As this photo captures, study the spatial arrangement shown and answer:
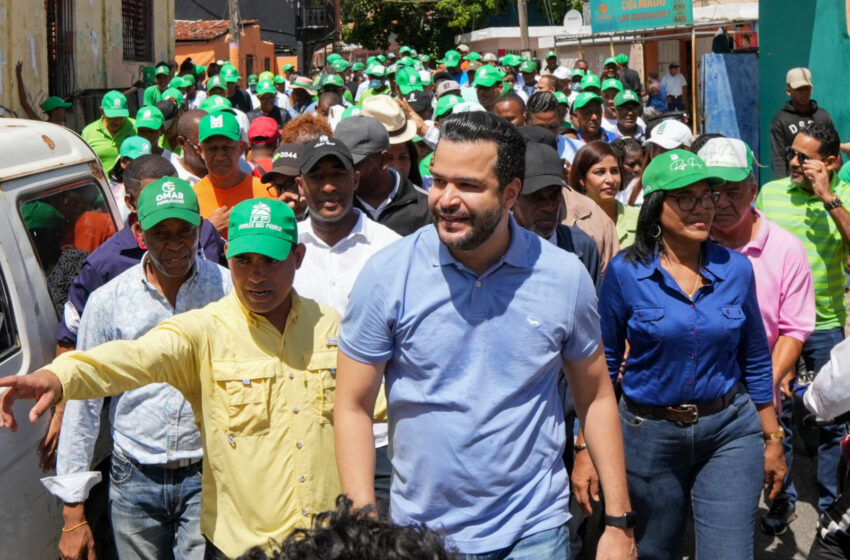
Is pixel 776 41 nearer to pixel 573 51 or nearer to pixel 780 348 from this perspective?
pixel 780 348

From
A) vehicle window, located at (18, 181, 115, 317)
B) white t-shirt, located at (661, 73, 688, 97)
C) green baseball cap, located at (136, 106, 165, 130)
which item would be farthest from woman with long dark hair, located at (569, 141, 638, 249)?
white t-shirt, located at (661, 73, 688, 97)

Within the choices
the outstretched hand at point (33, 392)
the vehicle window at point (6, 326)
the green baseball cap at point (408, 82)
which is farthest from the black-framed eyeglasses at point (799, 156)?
the green baseball cap at point (408, 82)

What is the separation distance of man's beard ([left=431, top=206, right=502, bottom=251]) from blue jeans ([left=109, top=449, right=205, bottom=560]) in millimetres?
1466

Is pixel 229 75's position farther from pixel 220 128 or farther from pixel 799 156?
pixel 799 156

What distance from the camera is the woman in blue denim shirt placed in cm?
401

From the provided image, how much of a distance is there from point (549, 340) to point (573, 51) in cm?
2681

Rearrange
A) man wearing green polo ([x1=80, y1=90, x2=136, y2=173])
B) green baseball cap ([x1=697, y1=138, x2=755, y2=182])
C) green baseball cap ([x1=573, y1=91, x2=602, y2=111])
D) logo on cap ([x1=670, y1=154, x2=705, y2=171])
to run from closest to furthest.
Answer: logo on cap ([x1=670, y1=154, x2=705, y2=171])
green baseball cap ([x1=697, y1=138, x2=755, y2=182])
green baseball cap ([x1=573, y1=91, x2=602, y2=111])
man wearing green polo ([x1=80, y1=90, x2=136, y2=173])

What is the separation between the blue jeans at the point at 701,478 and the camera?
157 inches

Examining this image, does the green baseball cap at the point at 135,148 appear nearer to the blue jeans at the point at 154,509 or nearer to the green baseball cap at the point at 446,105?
the green baseball cap at the point at 446,105

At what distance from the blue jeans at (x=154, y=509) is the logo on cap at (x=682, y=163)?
210cm

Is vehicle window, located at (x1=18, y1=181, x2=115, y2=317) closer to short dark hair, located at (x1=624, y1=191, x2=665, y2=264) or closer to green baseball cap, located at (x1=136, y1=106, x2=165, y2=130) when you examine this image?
short dark hair, located at (x1=624, y1=191, x2=665, y2=264)

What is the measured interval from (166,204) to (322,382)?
95 cm

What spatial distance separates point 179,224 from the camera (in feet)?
13.0

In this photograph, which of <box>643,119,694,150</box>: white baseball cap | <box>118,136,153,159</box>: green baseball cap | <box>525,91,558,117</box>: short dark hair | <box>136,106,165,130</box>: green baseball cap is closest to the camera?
<box>643,119,694,150</box>: white baseball cap
